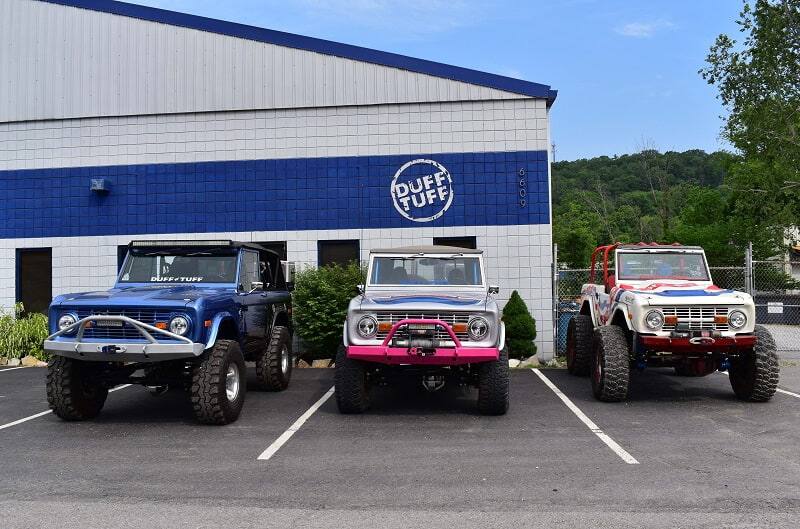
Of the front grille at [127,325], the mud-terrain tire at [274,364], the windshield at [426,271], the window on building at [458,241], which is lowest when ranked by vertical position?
the mud-terrain tire at [274,364]

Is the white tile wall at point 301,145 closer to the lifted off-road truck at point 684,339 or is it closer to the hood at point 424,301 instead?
the lifted off-road truck at point 684,339

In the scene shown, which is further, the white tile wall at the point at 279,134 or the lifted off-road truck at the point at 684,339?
the white tile wall at the point at 279,134

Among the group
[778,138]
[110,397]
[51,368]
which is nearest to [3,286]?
[110,397]

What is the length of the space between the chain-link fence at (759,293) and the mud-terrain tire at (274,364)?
20.5ft

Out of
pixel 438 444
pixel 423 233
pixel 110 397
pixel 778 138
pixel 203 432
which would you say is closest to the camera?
pixel 438 444

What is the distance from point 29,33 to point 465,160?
10.5 m

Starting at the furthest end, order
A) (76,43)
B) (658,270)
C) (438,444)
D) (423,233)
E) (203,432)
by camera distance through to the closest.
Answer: (76,43) → (423,233) → (658,270) → (203,432) → (438,444)

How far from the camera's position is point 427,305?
7.61 meters

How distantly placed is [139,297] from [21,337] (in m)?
8.06

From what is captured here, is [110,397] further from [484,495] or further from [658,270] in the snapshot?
[658,270]

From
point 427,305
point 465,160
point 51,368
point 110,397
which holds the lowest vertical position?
point 110,397

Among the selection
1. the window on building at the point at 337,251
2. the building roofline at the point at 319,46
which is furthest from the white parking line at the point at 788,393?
the window on building at the point at 337,251

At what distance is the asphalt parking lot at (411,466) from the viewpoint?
4.61m

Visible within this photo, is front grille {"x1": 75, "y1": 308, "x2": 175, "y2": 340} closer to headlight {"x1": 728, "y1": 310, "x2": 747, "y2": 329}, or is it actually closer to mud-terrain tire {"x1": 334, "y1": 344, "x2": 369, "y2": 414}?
mud-terrain tire {"x1": 334, "y1": 344, "x2": 369, "y2": 414}
